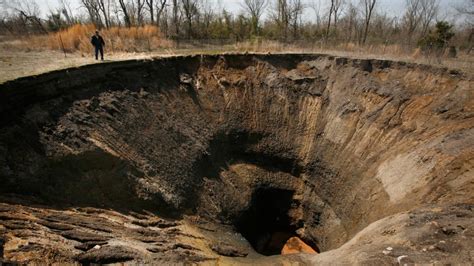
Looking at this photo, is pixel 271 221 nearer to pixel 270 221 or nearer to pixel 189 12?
pixel 270 221

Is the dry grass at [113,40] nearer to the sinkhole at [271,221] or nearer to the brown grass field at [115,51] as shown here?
the brown grass field at [115,51]

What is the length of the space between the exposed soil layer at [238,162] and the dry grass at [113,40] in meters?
4.35

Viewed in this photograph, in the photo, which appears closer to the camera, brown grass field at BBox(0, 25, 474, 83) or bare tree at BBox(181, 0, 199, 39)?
brown grass field at BBox(0, 25, 474, 83)

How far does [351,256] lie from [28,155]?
9.16m

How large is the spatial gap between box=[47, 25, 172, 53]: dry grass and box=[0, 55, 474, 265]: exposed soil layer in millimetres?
4355

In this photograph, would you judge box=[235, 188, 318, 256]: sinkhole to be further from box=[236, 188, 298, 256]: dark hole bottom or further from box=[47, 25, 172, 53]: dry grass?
box=[47, 25, 172, 53]: dry grass

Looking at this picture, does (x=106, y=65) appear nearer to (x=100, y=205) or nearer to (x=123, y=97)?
(x=123, y=97)

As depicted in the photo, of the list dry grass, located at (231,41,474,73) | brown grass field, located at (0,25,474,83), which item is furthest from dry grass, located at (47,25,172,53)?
dry grass, located at (231,41,474,73)

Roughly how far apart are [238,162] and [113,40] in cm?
1002

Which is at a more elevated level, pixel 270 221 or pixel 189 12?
pixel 189 12

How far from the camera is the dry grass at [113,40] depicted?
16531 millimetres

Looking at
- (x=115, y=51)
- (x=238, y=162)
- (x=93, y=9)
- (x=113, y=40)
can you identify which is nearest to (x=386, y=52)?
(x=238, y=162)

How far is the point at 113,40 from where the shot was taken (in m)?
17.8

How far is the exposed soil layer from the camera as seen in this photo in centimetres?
788
